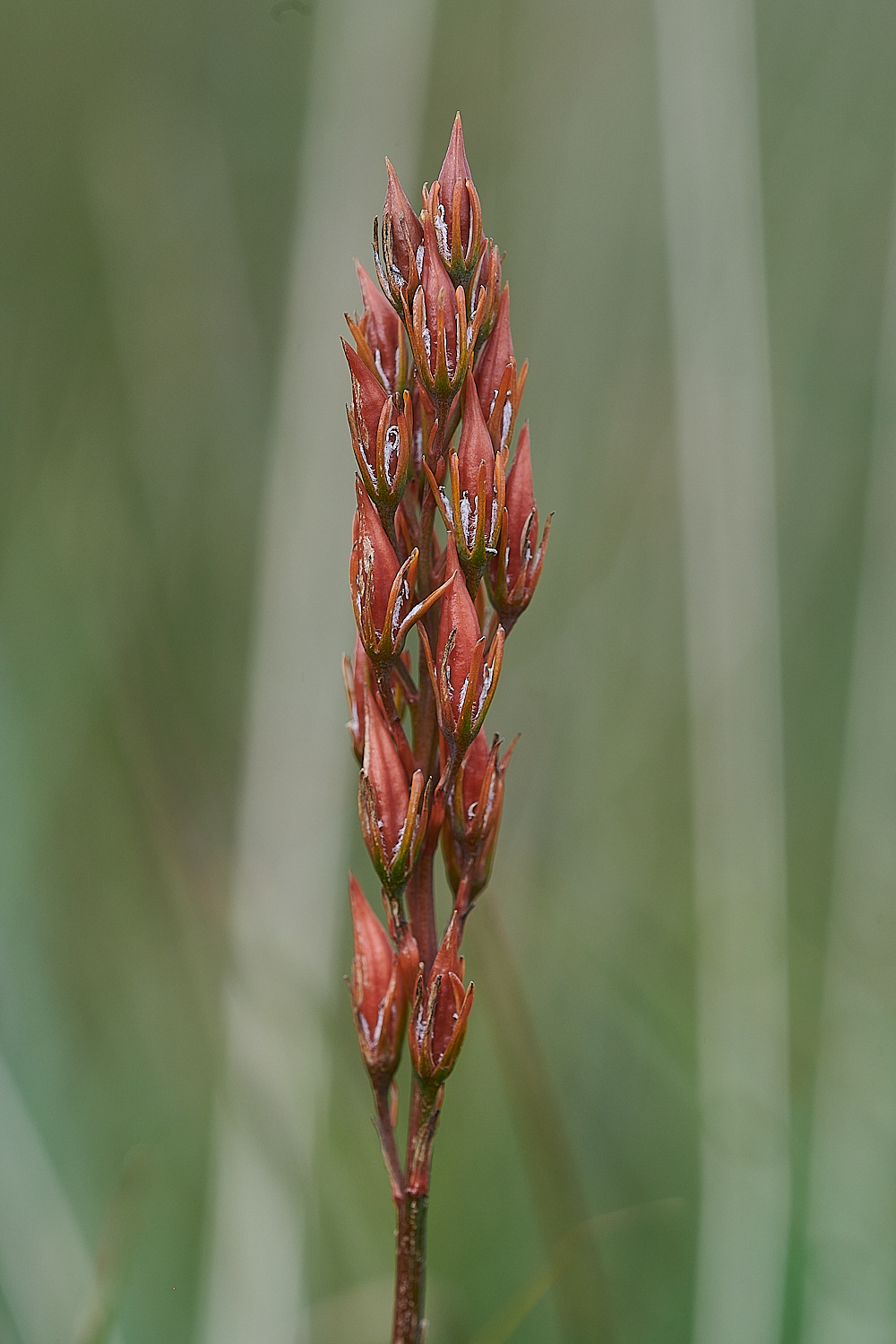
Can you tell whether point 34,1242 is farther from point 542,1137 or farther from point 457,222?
point 457,222

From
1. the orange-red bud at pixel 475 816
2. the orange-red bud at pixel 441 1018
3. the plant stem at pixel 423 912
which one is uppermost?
the orange-red bud at pixel 475 816

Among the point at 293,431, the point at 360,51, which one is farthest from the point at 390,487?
the point at 360,51

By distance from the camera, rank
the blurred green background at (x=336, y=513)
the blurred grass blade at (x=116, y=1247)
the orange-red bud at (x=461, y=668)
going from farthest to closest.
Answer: the blurred green background at (x=336, y=513), the blurred grass blade at (x=116, y=1247), the orange-red bud at (x=461, y=668)

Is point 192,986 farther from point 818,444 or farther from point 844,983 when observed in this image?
point 818,444

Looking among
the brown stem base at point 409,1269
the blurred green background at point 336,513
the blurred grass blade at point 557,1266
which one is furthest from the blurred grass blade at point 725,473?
the brown stem base at point 409,1269

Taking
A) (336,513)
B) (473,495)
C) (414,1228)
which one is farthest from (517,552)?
(336,513)

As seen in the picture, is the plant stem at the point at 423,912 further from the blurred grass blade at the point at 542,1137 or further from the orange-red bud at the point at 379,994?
the blurred grass blade at the point at 542,1137
